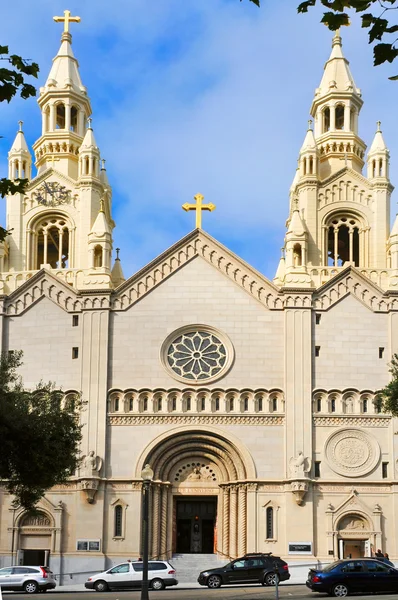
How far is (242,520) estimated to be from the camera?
5566 centimetres

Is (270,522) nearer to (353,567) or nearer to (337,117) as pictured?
(353,567)

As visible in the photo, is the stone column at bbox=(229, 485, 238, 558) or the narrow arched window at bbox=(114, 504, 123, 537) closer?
the narrow arched window at bbox=(114, 504, 123, 537)

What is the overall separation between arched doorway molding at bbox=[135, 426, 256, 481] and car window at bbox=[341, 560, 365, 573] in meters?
18.5

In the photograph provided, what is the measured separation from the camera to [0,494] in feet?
186

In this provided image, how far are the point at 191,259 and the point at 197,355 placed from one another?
5665 millimetres

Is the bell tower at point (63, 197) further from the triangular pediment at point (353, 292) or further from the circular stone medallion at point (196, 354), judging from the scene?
the triangular pediment at point (353, 292)

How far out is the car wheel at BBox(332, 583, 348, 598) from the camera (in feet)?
121

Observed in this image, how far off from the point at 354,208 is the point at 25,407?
3296 centimetres

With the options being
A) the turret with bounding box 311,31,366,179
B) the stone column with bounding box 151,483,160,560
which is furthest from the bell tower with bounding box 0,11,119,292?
the turret with bounding box 311,31,366,179

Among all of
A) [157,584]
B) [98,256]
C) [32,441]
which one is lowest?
[157,584]

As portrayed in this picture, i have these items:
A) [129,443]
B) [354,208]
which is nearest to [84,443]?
[129,443]

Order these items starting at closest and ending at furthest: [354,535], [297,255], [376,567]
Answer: [376,567]
[354,535]
[297,255]

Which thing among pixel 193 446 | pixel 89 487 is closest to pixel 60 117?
pixel 193 446

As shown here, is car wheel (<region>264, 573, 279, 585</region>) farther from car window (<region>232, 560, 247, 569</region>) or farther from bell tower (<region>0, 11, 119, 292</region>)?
bell tower (<region>0, 11, 119, 292</region>)
